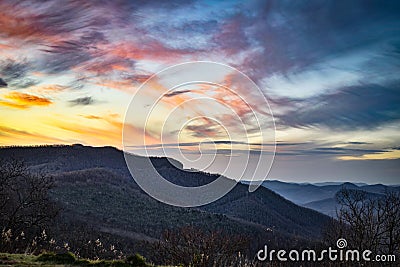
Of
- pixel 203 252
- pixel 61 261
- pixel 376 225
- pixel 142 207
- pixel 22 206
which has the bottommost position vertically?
pixel 61 261

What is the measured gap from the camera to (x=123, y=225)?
7488 centimetres

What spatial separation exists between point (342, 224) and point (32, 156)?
145 metres

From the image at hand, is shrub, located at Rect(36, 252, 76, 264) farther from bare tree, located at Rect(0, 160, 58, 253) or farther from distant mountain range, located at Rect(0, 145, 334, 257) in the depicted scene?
distant mountain range, located at Rect(0, 145, 334, 257)

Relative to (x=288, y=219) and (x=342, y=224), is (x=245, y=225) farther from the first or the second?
(x=342, y=224)

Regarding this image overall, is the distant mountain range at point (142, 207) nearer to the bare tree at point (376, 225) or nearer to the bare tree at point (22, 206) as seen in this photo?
the bare tree at point (22, 206)

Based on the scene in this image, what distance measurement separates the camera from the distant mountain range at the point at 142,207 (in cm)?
7294

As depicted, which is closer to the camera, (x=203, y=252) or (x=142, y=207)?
(x=203, y=252)

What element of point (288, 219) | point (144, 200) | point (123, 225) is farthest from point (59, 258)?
point (288, 219)

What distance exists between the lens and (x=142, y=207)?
90938 millimetres

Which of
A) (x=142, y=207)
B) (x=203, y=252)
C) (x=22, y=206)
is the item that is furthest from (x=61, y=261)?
(x=142, y=207)

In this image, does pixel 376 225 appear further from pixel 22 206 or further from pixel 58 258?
pixel 22 206

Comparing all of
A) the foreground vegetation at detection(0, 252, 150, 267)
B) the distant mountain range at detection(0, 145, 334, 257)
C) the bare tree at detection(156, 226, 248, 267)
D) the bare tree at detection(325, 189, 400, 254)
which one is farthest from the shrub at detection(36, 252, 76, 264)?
the distant mountain range at detection(0, 145, 334, 257)

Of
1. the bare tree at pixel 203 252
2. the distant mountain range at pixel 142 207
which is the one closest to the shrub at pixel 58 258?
the bare tree at pixel 203 252

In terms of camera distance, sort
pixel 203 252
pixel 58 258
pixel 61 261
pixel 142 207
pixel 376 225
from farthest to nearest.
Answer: pixel 142 207, pixel 376 225, pixel 203 252, pixel 58 258, pixel 61 261
